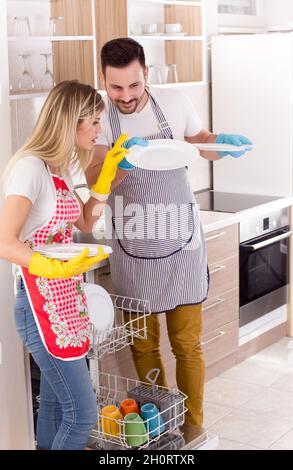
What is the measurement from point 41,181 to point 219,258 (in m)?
1.68

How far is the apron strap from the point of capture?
278 cm

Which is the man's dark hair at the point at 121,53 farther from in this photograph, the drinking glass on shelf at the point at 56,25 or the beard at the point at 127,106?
the drinking glass on shelf at the point at 56,25

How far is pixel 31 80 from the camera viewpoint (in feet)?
10.3

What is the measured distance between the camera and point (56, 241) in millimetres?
2320

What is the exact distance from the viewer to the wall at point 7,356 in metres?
2.48

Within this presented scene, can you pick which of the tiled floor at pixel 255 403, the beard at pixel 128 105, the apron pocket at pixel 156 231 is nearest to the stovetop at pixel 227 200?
the tiled floor at pixel 255 403

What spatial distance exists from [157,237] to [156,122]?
42cm

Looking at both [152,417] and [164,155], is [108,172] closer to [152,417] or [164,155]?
[164,155]

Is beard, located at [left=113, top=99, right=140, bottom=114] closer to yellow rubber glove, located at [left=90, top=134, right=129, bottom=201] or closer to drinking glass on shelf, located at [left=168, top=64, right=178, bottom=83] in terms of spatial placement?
yellow rubber glove, located at [left=90, top=134, right=129, bottom=201]

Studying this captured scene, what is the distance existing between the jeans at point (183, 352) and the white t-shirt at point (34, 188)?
2.71ft

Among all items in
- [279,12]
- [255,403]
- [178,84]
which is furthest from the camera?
[279,12]

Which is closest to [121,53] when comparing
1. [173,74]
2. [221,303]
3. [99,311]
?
[99,311]
